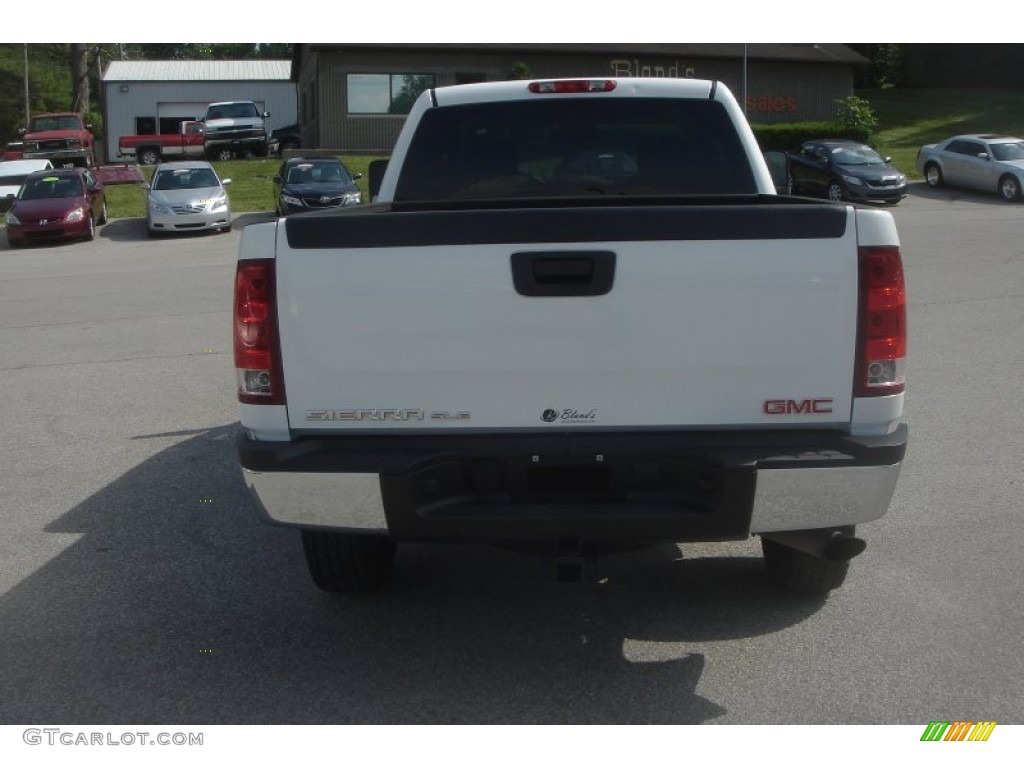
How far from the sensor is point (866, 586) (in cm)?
520

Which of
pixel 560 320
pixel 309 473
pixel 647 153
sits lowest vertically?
pixel 309 473

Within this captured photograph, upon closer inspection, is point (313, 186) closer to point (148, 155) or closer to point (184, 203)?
point (184, 203)

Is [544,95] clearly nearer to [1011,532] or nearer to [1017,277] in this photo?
[1011,532]

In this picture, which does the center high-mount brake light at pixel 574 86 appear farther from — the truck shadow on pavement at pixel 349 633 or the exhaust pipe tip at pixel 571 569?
the exhaust pipe tip at pixel 571 569

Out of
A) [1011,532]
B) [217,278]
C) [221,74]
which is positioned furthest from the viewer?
[221,74]

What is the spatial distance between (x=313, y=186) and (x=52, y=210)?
5.64 metres

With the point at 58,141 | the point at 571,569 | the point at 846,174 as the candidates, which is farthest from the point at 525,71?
the point at 571,569

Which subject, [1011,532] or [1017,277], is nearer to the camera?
[1011,532]

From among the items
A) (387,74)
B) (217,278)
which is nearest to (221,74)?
(387,74)

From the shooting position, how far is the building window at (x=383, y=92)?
141 ft

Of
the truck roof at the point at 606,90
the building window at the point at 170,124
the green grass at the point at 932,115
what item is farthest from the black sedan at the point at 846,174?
the building window at the point at 170,124

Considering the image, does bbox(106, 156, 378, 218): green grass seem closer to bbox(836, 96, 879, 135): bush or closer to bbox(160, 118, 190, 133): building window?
bbox(160, 118, 190, 133): building window

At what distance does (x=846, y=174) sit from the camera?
29.3 metres
